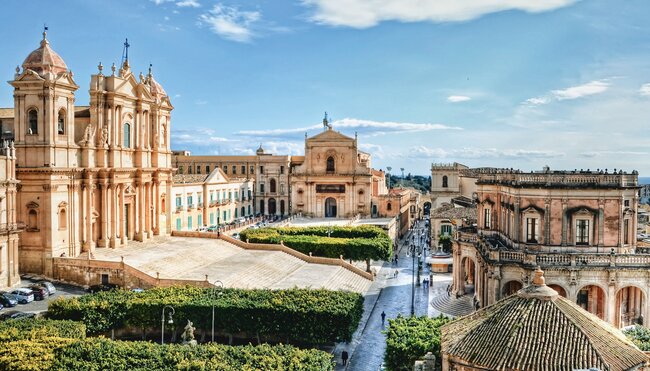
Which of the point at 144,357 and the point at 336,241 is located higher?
the point at 336,241

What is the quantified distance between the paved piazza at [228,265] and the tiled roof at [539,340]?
80.9 ft

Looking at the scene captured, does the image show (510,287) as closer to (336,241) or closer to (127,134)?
(336,241)

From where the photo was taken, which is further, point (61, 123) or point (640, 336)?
point (61, 123)

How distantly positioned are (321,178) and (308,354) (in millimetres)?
59969

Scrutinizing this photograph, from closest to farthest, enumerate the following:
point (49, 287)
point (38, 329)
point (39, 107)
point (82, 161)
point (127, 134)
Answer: point (38, 329), point (49, 287), point (39, 107), point (82, 161), point (127, 134)

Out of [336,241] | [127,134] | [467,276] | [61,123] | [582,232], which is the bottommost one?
[467,276]

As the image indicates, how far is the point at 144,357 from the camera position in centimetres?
2309

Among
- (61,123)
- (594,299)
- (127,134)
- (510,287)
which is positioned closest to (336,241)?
(510,287)

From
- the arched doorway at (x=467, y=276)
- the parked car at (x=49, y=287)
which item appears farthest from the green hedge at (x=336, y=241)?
the parked car at (x=49, y=287)

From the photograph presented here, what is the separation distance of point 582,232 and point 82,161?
124 feet

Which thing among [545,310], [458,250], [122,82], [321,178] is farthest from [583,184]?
[321,178]

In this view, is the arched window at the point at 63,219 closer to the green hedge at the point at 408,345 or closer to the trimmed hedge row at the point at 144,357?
the trimmed hedge row at the point at 144,357

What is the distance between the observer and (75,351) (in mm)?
23406

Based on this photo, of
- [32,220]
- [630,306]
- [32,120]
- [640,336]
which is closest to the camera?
[640,336]
